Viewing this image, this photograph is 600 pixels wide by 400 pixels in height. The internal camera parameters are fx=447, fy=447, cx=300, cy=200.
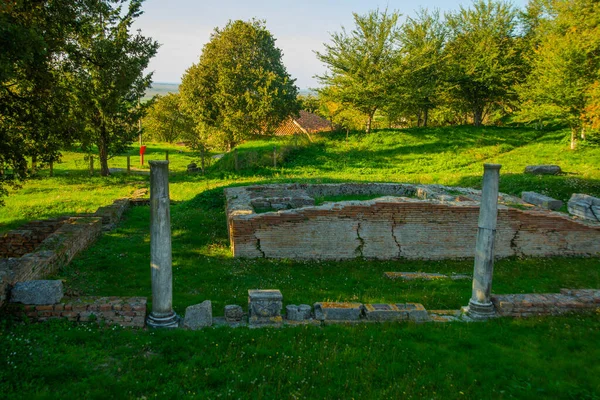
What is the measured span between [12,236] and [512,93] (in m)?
28.1

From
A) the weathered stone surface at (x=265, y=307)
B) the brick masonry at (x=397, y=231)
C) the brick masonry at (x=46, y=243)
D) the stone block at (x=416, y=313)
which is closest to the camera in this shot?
the weathered stone surface at (x=265, y=307)

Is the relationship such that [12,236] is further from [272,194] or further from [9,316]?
[272,194]

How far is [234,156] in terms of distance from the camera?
22.2 meters

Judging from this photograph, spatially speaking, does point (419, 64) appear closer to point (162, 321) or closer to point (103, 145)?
point (103, 145)

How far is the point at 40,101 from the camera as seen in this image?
995cm

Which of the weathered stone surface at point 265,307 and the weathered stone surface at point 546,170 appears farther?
the weathered stone surface at point 546,170

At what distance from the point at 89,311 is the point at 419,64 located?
25.2 meters

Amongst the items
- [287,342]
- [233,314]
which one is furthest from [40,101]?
[287,342]

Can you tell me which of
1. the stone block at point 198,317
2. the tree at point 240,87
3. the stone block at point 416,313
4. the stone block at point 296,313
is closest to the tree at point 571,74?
the tree at point 240,87

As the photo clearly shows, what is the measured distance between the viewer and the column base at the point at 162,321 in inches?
249

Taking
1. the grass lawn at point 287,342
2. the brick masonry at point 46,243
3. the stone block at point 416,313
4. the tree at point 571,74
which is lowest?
the grass lawn at point 287,342

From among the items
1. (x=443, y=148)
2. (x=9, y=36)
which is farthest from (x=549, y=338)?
(x=443, y=148)

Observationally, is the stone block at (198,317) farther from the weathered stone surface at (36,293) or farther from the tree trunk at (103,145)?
the tree trunk at (103,145)

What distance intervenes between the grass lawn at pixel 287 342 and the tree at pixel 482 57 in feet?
66.9
